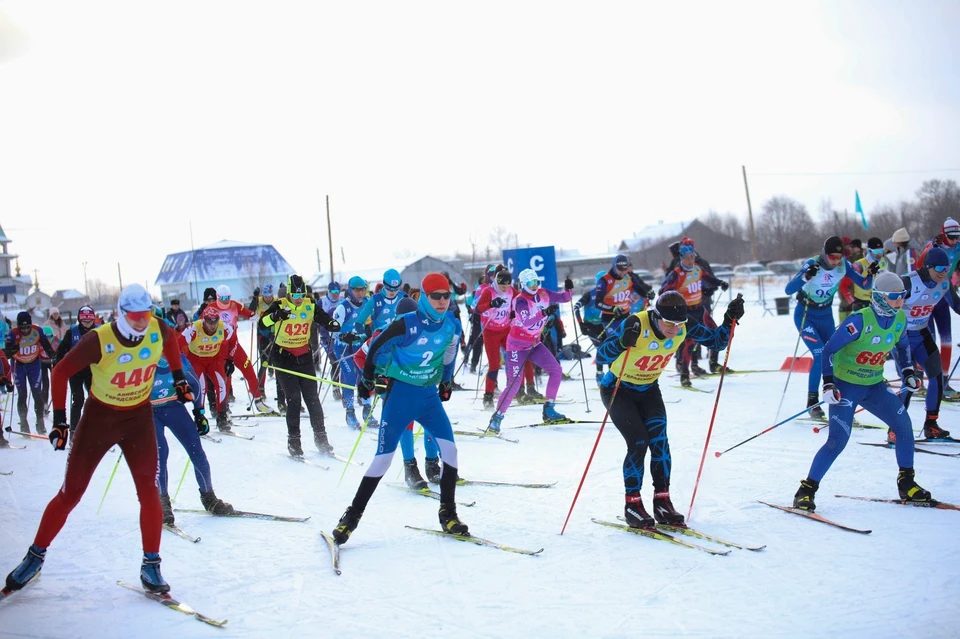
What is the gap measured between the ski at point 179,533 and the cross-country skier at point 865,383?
452 cm

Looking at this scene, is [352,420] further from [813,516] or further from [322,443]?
[813,516]

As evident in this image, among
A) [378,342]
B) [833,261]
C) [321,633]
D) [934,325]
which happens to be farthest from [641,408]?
[934,325]

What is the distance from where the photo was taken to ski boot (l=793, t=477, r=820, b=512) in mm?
5828

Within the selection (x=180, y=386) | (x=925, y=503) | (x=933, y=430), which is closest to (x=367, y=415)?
(x=180, y=386)

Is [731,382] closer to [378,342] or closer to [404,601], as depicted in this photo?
[378,342]

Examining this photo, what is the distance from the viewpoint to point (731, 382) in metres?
12.9

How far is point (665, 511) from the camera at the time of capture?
18.7 ft

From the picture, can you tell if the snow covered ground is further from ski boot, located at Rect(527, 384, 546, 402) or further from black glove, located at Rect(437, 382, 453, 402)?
ski boot, located at Rect(527, 384, 546, 402)

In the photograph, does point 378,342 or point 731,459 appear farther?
point 731,459

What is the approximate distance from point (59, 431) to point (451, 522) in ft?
8.70

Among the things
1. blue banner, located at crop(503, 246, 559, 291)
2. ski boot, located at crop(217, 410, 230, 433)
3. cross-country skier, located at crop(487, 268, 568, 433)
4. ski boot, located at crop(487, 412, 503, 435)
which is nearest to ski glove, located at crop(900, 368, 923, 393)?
cross-country skier, located at crop(487, 268, 568, 433)

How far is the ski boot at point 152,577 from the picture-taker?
4.79m

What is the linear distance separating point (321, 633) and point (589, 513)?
261 centimetres

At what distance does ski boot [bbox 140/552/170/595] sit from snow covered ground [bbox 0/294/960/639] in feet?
0.35
